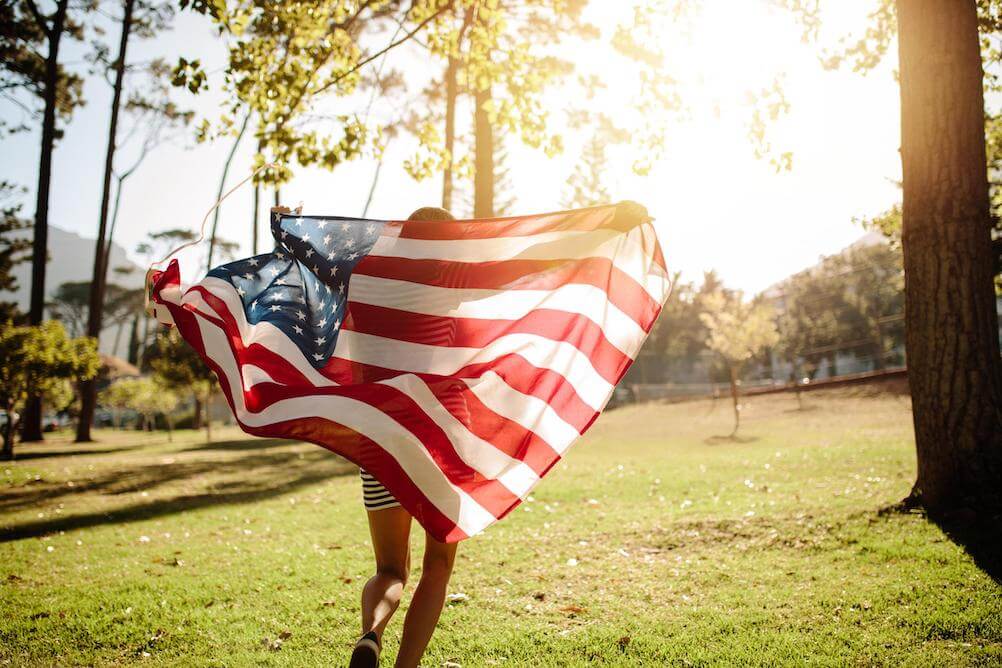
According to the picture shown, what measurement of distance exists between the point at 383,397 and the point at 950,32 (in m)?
6.36

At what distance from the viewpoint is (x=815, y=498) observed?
7352mm

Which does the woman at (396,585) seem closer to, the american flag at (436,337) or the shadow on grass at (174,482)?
the american flag at (436,337)

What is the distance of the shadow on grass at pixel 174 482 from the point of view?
9.16 meters

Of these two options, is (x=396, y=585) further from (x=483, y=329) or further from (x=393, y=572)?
(x=483, y=329)

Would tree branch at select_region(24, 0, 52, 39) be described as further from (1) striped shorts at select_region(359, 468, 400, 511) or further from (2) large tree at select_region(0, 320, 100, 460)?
(1) striped shorts at select_region(359, 468, 400, 511)

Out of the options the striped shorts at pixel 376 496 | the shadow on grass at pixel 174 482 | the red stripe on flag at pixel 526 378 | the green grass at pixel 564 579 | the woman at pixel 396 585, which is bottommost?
the shadow on grass at pixel 174 482

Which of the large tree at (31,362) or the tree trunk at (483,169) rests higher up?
the tree trunk at (483,169)

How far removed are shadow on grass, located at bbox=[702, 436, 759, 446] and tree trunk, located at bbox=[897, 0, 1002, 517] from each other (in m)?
14.5

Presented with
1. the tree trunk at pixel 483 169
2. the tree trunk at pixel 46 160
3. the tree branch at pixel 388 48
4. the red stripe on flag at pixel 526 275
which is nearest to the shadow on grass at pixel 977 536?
the red stripe on flag at pixel 526 275

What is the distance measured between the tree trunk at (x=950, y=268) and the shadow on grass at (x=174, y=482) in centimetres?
996

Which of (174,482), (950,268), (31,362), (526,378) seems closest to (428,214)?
(526,378)

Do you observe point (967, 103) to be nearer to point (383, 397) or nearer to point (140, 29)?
point (383, 397)

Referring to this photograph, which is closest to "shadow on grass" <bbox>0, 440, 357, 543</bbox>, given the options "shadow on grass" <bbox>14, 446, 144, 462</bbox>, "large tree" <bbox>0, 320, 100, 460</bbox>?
"large tree" <bbox>0, 320, 100, 460</bbox>

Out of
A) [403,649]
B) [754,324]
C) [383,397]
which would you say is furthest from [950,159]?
[754,324]
